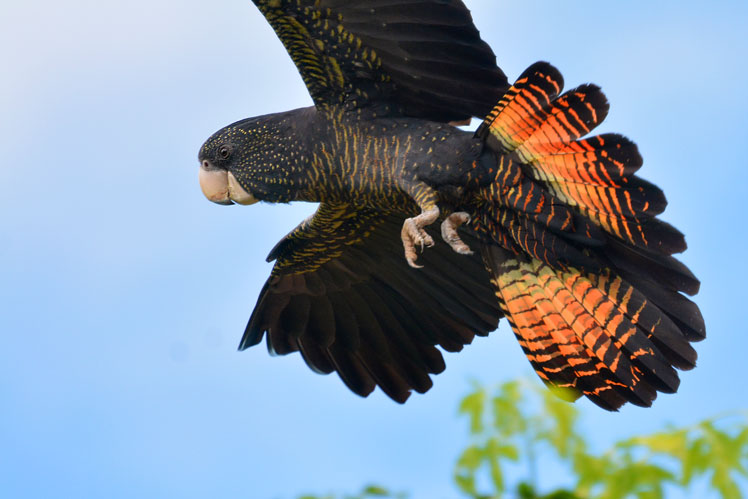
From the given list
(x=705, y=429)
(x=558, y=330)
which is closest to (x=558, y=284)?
(x=558, y=330)

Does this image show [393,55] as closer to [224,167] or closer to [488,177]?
[488,177]

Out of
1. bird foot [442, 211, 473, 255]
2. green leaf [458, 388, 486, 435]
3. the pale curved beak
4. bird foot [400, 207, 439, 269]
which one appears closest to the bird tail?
bird foot [442, 211, 473, 255]

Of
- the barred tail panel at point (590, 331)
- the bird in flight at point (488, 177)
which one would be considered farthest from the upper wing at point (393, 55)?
the barred tail panel at point (590, 331)

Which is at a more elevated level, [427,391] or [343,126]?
[343,126]

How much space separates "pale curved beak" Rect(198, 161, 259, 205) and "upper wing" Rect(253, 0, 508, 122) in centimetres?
84

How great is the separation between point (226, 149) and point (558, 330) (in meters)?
2.32

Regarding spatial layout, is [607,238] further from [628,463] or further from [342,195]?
[628,463]

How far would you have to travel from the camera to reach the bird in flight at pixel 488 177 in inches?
199

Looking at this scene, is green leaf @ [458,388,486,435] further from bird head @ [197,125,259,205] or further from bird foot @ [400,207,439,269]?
bird head @ [197,125,259,205]

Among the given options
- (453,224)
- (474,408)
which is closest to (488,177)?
(453,224)

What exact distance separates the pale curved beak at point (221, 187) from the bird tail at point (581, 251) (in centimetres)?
152

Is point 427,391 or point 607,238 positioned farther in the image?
point 427,391

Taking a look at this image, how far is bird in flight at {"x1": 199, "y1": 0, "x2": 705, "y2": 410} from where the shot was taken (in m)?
5.06

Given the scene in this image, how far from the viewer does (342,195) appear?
230 inches
